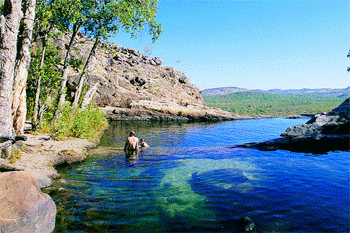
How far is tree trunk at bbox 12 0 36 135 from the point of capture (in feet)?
29.4

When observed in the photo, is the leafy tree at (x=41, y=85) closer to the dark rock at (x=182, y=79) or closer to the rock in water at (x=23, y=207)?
the rock in water at (x=23, y=207)

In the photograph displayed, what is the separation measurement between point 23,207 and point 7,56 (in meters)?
5.65

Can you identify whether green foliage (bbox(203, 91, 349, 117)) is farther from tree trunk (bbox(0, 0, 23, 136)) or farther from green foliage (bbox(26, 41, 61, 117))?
tree trunk (bbox(0, 0, 23, 136))

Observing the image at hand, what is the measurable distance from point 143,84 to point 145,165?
124 feet

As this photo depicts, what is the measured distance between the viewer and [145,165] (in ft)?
35.4

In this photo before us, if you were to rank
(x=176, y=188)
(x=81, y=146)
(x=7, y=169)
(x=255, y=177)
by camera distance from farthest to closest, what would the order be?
(x=81, y=146) < (x=255, y=177) < (x=176, y=188) < (x=7, y=169)

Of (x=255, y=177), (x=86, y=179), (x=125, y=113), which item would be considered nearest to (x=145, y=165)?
(x=86, y=179)

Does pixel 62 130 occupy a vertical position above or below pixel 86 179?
above

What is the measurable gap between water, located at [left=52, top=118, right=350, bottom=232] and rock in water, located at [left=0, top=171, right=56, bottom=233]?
16.0 inches

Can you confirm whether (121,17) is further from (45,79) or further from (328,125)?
(328,125)

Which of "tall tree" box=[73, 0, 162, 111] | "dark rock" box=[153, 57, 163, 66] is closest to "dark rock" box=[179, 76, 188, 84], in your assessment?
"dark rock" box=[153, 57, 163, 66]

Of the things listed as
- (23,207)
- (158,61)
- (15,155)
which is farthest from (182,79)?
(23,207)

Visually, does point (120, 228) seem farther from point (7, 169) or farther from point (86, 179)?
point (7, 169)

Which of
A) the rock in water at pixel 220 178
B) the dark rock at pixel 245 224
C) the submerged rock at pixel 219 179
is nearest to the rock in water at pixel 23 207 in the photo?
the dark rock at pixel 245 224
